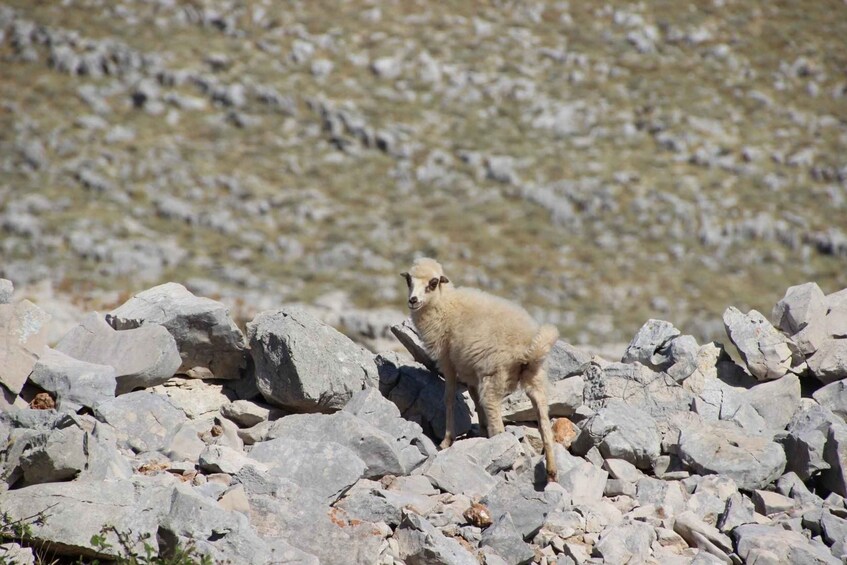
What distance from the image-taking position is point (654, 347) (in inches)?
385

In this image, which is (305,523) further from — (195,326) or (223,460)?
(195,326)

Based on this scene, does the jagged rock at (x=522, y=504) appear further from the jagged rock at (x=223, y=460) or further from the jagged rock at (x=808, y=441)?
the jagged rock at (x=808, y=441)

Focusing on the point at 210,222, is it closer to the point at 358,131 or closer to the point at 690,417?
the point at 358,131

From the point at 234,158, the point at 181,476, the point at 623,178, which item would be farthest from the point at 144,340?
the point at 623,178

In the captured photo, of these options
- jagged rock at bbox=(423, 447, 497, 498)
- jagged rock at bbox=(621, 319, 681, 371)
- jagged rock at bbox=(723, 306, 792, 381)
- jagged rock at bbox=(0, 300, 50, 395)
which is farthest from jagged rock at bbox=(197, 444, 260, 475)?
jagged rock at bbox=(723, 306, 792, 381)

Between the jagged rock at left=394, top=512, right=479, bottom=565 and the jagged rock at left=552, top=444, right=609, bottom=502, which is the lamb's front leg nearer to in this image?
the jagged rock at left=552, top=444, right=609, bottom=502

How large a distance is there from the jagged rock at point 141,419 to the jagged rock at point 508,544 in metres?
3.18

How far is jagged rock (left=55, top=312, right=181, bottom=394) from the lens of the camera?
836 cm

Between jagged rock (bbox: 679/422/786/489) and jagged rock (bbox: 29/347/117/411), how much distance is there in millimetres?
5845

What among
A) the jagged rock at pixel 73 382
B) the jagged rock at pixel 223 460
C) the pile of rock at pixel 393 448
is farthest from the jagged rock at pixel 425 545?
the jagged rock at pixel 73 382

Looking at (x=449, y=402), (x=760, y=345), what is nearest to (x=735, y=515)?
(x=760, y=345)

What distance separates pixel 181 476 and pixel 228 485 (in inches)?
19.7

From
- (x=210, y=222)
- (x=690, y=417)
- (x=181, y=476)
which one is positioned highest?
(x=181, y=476)

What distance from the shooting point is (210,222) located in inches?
1029
